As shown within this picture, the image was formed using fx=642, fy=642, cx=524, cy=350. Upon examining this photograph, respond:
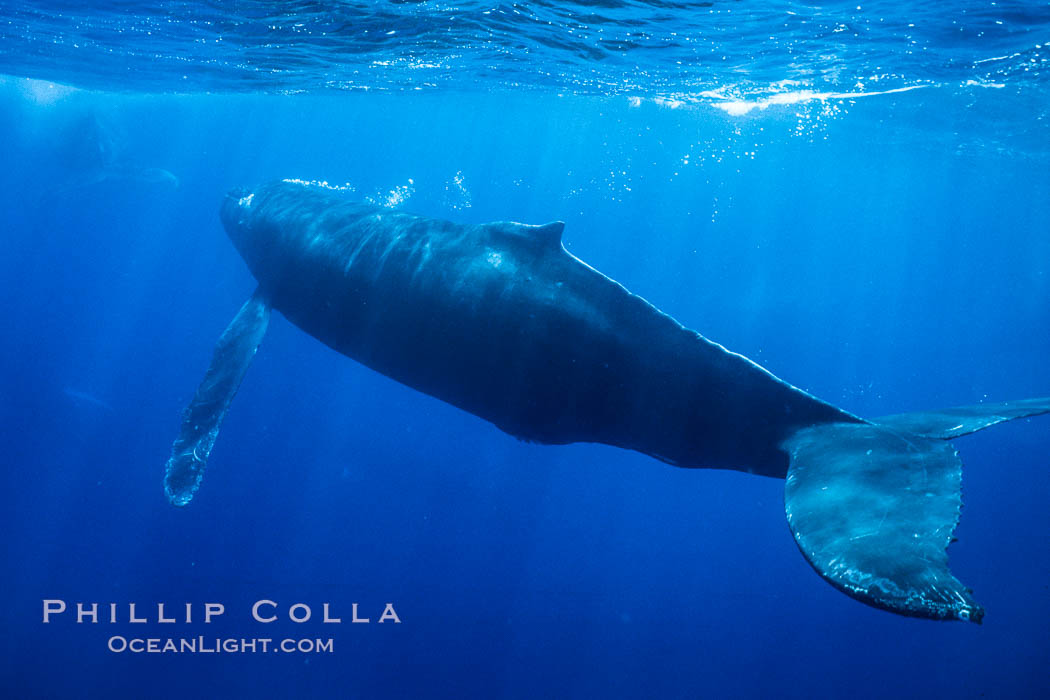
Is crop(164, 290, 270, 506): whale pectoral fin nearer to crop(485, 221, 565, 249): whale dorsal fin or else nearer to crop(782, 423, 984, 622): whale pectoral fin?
crop(485, 221, 565, 249): whale dorsal fin

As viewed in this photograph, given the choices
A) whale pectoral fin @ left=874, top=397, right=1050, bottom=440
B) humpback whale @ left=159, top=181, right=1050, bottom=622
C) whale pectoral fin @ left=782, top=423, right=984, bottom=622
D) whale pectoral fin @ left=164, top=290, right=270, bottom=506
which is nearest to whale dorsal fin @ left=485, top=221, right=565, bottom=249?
humpback whale @ left=159, top=181, right=1050, bottom=622

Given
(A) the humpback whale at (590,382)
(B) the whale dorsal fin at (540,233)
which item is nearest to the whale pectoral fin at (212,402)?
(A) the humpback whale at (590,382)

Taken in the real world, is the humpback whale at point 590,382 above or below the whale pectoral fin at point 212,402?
above

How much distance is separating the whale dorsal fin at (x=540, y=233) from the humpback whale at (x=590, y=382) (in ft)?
0.06

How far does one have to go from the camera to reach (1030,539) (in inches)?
1223

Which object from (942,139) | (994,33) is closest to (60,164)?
(994,33)

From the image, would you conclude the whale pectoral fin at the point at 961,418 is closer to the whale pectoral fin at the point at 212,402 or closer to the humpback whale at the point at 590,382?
the humpback whale at the point at 590,382

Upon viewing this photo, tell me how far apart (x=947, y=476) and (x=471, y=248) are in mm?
5568

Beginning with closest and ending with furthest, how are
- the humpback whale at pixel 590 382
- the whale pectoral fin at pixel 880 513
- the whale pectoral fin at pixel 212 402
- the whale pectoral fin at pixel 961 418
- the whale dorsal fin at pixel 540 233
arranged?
the whale pectoral fin at pixel 880 513 < the humpback whale at pixel 590 382 < the whale pectoral fin at pixel 961 418 < the whale dorsal fin at pixel 540 233 < the whale pectoral fin at pixel 212 402

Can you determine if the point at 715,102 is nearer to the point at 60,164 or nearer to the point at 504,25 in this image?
the point at 504,25

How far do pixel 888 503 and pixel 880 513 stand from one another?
0.69 ft

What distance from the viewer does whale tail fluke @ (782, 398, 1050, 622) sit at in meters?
3.22

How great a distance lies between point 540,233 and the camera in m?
7.66

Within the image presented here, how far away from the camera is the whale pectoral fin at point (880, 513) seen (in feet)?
10.4
